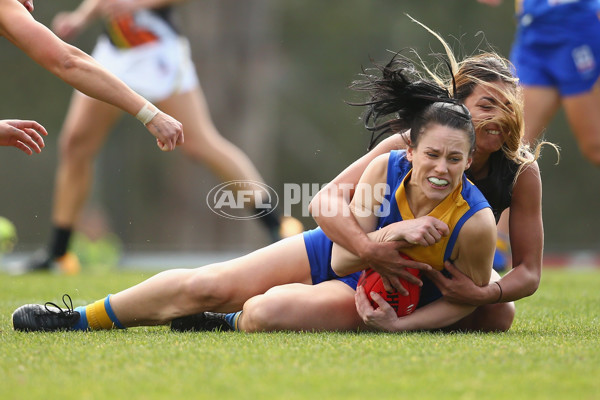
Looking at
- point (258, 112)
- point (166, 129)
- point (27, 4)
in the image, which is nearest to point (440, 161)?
point (166, 129)

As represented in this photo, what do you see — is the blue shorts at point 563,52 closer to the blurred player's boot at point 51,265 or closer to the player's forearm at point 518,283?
the player's forearm at point 518,283

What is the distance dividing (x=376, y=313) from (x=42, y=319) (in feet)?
4.06

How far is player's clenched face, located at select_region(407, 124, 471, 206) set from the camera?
10.2ft

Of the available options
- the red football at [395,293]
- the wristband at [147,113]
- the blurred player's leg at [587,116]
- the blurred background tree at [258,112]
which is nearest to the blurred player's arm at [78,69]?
the wristband at [147,113]

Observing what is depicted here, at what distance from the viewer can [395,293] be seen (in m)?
3.27

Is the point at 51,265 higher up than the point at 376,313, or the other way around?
the point at 376,313

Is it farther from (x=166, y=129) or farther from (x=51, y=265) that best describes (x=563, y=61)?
(x=51, y=265)

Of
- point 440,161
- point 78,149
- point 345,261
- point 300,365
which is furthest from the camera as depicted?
point 78,149

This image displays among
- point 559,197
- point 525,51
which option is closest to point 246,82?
point 559,197

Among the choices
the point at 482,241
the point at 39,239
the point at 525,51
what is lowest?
the point at 39,239

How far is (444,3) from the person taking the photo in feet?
45.0

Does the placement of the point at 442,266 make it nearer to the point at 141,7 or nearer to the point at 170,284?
the point at 170,284

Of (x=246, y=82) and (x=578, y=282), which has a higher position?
(x=246, y=82)

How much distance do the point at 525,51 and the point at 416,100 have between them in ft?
9.94
